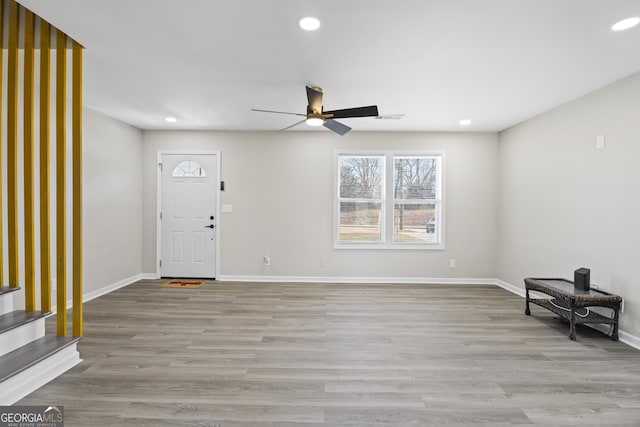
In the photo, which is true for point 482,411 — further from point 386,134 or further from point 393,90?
point 386,134

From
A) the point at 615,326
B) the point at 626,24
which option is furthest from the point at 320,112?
the point at 615,326

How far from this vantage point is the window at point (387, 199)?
211 inches

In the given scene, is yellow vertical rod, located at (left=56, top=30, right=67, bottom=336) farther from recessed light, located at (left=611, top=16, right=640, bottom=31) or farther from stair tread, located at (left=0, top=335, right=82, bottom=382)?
recessed light, located at (left=611, top=16, right=640, bottom=31)

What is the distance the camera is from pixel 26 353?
7.15ft

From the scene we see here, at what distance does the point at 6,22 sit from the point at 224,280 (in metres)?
4.01

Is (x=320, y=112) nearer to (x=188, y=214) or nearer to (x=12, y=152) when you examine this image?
(x=12, y=152)

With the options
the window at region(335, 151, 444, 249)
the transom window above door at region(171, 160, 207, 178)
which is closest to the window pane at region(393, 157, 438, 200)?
the window at region(335, 151, 444, 249)

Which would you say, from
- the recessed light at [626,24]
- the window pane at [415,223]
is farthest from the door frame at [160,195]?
the recessed light at [626,24]

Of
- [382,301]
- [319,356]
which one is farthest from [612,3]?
[382,301]

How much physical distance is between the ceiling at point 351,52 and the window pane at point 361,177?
1340 mm

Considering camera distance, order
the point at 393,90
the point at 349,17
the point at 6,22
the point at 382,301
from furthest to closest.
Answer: the point at 382,301 < the point at 393,90 < the point at 6,22 < the point at 349,17

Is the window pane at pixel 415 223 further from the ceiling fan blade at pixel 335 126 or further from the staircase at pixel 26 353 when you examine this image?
the staircase at pixel 26 353

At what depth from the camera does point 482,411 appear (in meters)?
1.98

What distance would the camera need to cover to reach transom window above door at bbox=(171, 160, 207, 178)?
536cm
